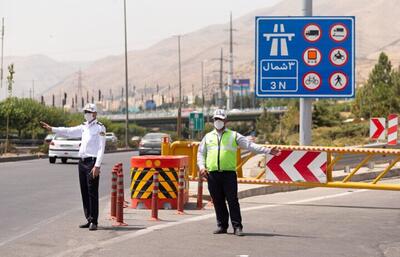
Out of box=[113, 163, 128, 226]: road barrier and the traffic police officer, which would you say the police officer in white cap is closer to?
box=[113, 163, 128, 226]: road barrier

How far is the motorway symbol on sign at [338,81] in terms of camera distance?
20672mm

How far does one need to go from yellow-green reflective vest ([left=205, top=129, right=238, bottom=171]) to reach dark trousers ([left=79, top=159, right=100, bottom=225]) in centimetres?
175

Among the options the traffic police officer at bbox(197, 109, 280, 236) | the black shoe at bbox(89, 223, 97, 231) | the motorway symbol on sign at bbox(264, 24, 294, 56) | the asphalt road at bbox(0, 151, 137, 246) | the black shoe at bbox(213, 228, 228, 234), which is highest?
the motorway symbol on sign at bbox(264, 24, 294, 56)

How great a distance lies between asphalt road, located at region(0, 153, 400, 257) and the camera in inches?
417

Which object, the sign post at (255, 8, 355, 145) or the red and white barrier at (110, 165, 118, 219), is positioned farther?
the sign post at (255, 8, 355, 145)

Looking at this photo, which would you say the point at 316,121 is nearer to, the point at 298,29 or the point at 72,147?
the point at 72,147

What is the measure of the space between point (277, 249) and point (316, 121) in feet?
269

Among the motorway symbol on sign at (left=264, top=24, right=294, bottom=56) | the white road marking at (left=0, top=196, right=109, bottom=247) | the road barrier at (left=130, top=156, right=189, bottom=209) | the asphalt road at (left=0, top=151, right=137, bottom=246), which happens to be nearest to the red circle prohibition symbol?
the motorway symbol on sign at (left=264, top=24, right=294, bottom=56)

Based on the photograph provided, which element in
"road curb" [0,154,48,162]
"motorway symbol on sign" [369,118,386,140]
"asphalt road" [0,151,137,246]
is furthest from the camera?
"road curb" [0,154,48,162]

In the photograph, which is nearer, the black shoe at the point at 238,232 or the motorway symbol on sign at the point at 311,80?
the black shoe at the point at 238,232

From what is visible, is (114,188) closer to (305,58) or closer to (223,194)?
(223,194)

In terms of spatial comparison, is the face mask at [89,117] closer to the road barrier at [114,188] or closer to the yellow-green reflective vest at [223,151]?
the road barrier at [114,188]

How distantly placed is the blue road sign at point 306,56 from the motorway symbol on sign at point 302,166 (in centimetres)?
296

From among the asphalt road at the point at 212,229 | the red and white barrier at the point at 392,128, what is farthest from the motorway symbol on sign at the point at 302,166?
the red and white barrier at the point at 392,128
